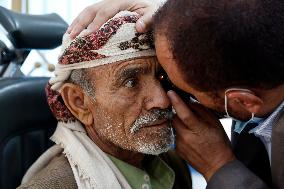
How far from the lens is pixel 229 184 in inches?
44.9

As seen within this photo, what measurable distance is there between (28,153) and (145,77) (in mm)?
572

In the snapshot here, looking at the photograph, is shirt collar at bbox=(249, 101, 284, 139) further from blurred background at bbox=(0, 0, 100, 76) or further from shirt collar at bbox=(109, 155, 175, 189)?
blurred background at bbox=(0, 0, 100, 76)

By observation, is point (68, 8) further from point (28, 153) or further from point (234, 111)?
point (234, 111)

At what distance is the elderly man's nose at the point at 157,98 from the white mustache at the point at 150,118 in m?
0.02

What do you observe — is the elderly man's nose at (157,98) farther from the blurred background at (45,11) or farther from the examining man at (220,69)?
the blurred background at (45,11)

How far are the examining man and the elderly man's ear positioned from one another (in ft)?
0.64

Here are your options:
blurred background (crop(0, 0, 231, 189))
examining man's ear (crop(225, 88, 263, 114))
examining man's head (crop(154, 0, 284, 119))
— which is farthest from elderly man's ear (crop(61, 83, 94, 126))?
blurred background (crop(0, 0, 231, 189))

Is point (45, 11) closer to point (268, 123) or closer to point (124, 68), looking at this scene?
point (124, 68)

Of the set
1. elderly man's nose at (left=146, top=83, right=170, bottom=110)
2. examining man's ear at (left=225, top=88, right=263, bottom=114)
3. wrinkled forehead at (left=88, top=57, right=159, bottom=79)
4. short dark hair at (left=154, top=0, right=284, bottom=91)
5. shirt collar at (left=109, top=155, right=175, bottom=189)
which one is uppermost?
short dark hair at (left=154, top=0, right=284, bottom=91)

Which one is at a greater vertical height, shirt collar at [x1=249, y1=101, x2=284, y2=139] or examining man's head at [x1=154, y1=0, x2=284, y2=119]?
examining man's head at [x1=154, y1=0, x2=284, y2=119]

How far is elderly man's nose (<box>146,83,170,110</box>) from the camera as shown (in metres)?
1.27

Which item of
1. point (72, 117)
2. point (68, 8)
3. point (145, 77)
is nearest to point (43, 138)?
point (72, 117)

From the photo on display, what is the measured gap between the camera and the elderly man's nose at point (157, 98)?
4.17ft

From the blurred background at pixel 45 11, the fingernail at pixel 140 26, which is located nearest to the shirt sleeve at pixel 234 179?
the fingernail at pixel 140 26
